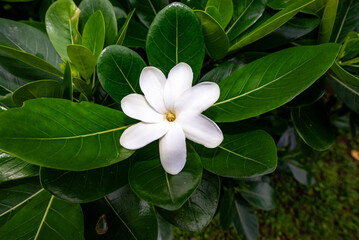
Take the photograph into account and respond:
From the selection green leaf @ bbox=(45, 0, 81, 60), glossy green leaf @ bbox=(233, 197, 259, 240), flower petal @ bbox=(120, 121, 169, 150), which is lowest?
glossy green leaf @ bbox=(233, 197, 259, 240)

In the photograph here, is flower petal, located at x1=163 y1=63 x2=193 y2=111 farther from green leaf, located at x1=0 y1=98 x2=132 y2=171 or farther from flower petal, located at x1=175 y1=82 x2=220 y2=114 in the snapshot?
green leaf, located at x1=0 y1=98 x2=132 y2=171

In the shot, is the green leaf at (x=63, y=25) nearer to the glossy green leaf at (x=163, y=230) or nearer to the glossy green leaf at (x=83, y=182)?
the glossy green leaf at (x=83, y=182)

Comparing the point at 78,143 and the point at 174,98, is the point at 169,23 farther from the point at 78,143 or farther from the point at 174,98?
the point at 78,143

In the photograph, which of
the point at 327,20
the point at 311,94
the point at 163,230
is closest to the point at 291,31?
the point at 327,20

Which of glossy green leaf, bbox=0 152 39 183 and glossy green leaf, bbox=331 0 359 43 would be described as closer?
glossy green leaf, bbox=0 152 39 183

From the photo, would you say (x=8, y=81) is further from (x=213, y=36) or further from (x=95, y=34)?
(x=213, y=36)

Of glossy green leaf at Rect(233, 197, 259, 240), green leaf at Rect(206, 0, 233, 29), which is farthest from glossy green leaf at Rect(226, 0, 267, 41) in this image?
glossy green leaf at Rect(233, 197, 259, 240)

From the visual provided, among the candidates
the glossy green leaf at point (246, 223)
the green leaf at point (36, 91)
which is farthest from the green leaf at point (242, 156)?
the glossy green leaf at point (246, 223)
